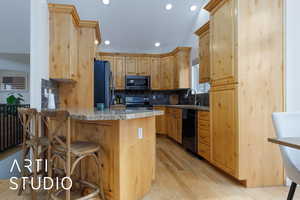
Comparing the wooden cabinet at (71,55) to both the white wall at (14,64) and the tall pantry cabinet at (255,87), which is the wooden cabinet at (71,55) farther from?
the white wall at (14,64)

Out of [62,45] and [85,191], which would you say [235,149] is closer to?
[85,191]

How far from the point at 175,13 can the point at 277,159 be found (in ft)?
13.9

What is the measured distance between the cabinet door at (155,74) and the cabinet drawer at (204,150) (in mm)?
2960

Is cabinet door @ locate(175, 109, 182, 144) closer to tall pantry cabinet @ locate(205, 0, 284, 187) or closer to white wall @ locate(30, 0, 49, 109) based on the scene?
tall pantry cabinet @ locate(205, 0, 284, 187)

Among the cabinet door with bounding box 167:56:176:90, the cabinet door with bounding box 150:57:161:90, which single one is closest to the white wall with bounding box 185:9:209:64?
the cabinet door with bounding box 167:56:176:90

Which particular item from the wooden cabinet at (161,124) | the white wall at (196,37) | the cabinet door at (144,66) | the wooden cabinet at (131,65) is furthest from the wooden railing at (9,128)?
the white wall at (196,37)

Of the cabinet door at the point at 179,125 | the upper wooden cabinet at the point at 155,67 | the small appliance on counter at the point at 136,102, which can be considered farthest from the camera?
the small appliance on counter at the point at 136,102

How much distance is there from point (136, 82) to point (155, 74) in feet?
2.14

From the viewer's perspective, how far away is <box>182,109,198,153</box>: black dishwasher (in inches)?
140

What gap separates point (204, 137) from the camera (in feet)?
10.5

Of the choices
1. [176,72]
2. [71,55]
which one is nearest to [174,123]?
[176,72]

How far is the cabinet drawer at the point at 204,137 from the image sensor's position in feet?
10.1

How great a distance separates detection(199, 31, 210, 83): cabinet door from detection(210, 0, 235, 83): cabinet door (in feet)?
2.36

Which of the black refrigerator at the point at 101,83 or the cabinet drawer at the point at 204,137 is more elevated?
the black refrigerator at the point at 101,83
